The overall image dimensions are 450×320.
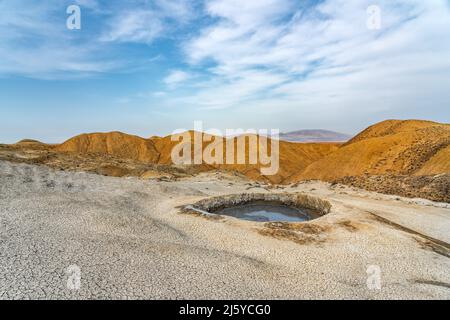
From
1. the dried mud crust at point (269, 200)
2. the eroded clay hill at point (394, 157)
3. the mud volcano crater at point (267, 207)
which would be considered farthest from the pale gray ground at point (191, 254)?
the eroded clay hill at point (394, 157)

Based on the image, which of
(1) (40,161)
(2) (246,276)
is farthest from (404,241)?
(1) (40,161)

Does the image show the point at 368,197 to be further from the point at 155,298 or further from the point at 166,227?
the point at 155,298

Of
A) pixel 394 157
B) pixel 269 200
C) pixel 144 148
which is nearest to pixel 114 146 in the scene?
pixel 144 148

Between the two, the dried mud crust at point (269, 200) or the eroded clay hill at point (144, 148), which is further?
the eroded clay hill at point (144, 148)

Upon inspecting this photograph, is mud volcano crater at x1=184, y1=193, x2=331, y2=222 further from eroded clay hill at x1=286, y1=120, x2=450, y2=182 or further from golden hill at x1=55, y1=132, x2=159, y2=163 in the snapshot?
→ golden hill at x1=55, y1=132, x2=159, y2=163

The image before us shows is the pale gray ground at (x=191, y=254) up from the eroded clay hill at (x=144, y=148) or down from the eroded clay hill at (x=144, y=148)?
down

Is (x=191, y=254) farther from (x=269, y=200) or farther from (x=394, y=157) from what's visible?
(x=394, y=157)

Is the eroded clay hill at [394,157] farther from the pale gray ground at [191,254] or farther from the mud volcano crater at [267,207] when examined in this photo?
the pale gray ground at [191,254]

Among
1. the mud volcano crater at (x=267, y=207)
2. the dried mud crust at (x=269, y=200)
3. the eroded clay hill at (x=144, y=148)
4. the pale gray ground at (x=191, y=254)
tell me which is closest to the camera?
the pale gray ground at (x=191, y=254)
